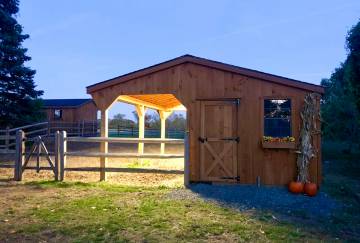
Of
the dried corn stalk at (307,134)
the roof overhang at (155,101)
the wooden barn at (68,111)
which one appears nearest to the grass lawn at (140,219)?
the dried corn stalk at (307,134)

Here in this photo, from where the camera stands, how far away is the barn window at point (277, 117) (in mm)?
8859

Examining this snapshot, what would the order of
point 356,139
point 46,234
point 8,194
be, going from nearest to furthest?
point 46,234, point 8,194, point 356,139

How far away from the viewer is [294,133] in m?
8.78

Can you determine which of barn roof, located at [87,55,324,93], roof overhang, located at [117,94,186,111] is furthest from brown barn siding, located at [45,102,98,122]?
barn roof, located at [87,55,324,93]

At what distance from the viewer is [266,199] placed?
7.66 m

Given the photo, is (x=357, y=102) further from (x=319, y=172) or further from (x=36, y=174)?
(x=36, y=174)

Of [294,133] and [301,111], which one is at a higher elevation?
[301,111]

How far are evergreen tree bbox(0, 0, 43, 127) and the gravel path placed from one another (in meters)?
15.1

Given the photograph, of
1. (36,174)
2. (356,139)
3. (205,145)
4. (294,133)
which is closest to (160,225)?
(205,145)

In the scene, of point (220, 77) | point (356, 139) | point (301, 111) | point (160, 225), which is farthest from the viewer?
point (356, 139)

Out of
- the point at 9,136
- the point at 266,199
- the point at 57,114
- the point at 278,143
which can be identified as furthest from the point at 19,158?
the point at 57,114

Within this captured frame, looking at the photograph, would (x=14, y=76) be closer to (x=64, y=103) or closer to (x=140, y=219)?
(x=64, y=103)

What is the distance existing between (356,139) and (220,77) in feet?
44.1

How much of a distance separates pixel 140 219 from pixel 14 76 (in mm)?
17386
